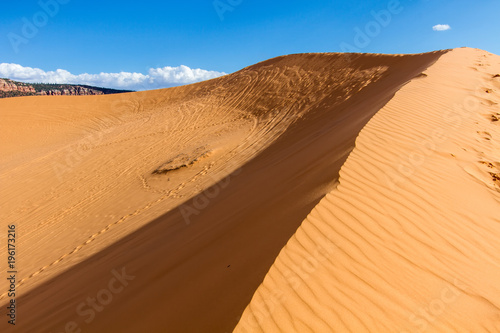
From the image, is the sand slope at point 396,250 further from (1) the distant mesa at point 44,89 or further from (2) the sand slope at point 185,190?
(1) the distant mesa at point 44,89

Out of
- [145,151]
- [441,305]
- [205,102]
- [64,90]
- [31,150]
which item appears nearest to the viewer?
[441,305]

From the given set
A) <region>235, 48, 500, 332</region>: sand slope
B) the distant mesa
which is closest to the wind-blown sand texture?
<region>235, 48, 500, 332</region>: sand slope

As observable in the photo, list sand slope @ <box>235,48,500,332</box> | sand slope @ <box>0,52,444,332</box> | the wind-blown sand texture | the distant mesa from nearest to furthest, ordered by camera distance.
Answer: sand slope @ <box>235,48,500,332</box> < the wind-blown sand texture < sand slope @ <box>0,52,444,332</box> < the distant mesa

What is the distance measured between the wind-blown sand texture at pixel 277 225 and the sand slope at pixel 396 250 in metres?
0.01

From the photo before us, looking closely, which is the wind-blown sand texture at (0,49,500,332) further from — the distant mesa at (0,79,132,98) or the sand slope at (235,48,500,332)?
the distant mesa at (0,79,132,98)

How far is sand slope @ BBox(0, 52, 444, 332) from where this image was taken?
259 centimetres

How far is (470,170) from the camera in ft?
13.4

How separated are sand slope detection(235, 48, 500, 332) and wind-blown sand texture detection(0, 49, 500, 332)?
0.04 feet

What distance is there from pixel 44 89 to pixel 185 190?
57.6 m

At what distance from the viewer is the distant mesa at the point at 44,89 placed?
4612 cm

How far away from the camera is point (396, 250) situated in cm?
248

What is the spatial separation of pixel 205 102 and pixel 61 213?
34.9ft

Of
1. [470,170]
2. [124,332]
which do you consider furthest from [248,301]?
[470,170]

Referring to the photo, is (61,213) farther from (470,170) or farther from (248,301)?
(470,170)
